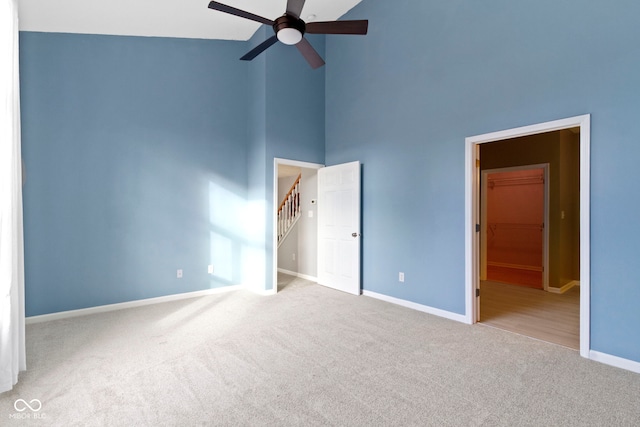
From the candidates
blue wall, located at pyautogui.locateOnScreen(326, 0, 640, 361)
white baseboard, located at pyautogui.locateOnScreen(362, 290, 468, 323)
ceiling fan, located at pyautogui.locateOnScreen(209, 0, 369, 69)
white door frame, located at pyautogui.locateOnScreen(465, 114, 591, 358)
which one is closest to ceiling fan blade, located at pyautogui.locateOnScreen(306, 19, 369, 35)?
ceiling fan, located at pyautogui.locateOnScreen(209, 0, 369, 69)

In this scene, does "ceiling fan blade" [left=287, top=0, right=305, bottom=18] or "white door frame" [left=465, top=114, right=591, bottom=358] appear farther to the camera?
"white door frame" [left=465, top=114, right=591, bottom=358]

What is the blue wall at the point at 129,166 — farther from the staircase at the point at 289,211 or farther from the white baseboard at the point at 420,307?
the white baseboard at the point at 420,307

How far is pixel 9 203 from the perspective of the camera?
2.28 m

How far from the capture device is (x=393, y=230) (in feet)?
14.7

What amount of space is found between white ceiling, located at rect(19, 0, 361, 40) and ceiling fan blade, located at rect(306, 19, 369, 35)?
1836 millimetres

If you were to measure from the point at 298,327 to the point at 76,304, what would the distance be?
2807 millimetres

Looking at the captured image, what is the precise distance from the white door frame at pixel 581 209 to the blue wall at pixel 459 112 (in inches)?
2.3

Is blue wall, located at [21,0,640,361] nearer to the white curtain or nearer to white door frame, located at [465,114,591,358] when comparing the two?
white door frame, located at [465,114,591,358]

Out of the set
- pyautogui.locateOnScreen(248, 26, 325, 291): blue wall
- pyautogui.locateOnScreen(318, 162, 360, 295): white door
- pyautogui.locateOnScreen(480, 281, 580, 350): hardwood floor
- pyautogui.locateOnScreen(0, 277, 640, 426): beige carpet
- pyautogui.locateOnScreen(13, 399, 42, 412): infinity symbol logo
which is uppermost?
pyautogui.locateOnScreen(248, 26, 325, 291): blue wall

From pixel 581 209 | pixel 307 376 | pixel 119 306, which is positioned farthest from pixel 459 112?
pixel 119 306

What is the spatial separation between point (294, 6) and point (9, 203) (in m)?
2.58

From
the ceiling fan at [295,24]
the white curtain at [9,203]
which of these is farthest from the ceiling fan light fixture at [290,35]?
the white curtain at [9,203]

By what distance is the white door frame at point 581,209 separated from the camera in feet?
9.19

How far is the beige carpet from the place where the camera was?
1991 mm
